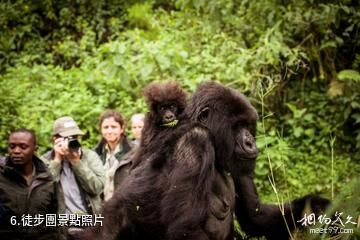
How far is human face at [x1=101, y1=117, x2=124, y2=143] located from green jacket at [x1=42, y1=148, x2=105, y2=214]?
0.93 ft

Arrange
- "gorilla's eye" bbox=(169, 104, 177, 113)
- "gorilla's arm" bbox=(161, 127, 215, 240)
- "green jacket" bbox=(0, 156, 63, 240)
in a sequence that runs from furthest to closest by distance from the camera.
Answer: "gorilla's eye" bbox=(169, 104, 177, 113) < "green jacket" bbox=(0, 156, 63, 240) < "gorilla's arm" bbox=(161, 127, 215, 240)

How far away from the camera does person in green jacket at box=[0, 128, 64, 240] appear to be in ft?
11.0

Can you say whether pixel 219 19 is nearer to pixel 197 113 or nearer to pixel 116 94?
pixel 116 94

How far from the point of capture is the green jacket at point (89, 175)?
4.16 meters

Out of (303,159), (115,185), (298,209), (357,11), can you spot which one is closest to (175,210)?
(298,209)

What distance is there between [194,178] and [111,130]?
2080 millimetres

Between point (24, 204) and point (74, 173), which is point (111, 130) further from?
point (24, 204)

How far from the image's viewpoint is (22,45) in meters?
10.8

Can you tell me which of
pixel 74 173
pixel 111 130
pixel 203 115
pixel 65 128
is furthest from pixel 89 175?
pixel 203 115

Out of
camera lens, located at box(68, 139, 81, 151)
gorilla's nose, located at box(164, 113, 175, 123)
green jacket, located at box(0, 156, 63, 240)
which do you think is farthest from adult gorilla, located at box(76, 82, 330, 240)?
camera lens, located at box(68, 139, 81, 151)

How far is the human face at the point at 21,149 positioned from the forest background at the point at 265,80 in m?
2.42

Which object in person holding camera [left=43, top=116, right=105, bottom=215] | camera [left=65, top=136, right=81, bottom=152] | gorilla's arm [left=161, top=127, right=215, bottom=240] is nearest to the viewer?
gorilla's arm [left=161, top=127, right=215, bottom=240]

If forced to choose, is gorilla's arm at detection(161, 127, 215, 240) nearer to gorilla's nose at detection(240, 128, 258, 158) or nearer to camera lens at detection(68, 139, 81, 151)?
gorilla's nose at detection(240, 128, 258, 158)

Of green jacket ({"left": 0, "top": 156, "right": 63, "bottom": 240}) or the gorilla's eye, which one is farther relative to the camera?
the gorilla's eye
